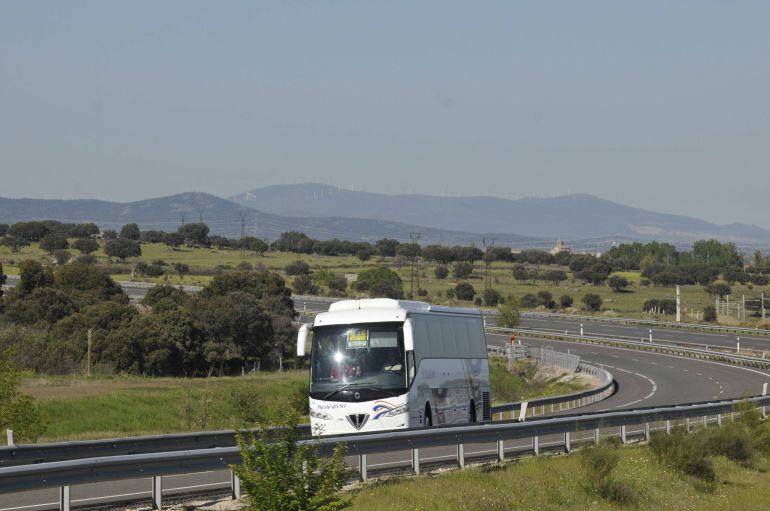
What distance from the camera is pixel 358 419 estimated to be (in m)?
23.2

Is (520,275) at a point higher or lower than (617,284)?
higher

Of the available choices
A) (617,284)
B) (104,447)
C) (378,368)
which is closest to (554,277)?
(617,284)

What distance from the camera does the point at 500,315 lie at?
99312mm

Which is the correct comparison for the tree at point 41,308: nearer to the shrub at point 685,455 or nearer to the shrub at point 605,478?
the shrub at point 685,455

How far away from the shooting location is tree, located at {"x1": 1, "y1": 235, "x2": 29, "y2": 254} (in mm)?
160125

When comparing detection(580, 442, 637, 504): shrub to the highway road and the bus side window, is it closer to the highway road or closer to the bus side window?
the highway road

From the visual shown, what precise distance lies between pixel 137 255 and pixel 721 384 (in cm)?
12302

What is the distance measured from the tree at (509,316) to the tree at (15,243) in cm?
8507

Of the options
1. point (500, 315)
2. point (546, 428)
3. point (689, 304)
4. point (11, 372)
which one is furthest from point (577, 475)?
point (689, 304)

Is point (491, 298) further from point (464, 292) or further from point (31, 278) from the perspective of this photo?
point (31, 278)

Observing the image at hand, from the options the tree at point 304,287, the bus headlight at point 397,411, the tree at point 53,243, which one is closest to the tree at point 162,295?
the tree at point 304,287

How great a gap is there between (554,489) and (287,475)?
278 inches

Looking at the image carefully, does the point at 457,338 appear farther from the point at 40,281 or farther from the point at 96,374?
the point at 40,281

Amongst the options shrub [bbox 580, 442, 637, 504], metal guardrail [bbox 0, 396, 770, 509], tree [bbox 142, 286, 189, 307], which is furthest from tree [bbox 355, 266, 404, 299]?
shrub [bbox 580, 442, 637, 504]
